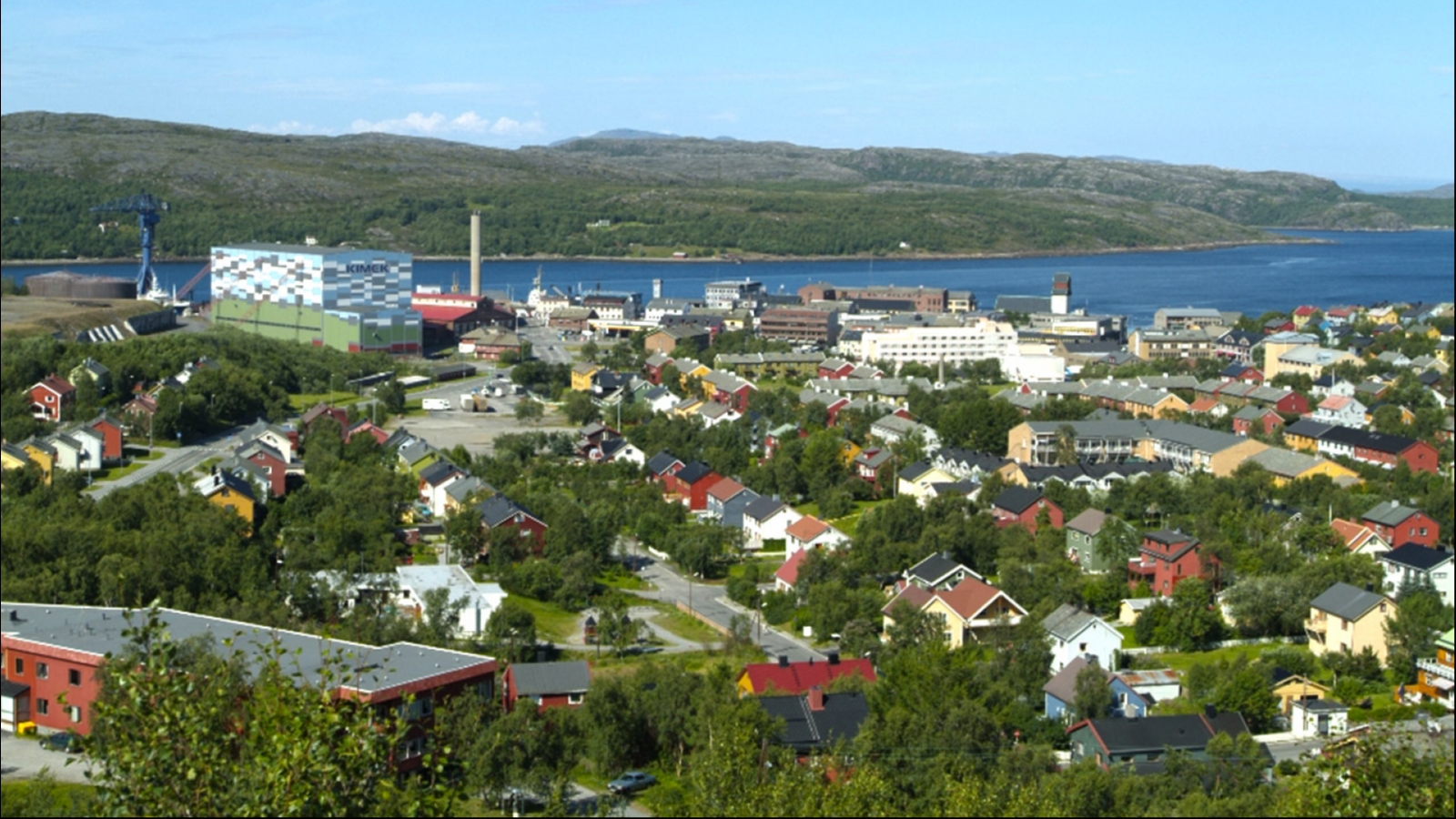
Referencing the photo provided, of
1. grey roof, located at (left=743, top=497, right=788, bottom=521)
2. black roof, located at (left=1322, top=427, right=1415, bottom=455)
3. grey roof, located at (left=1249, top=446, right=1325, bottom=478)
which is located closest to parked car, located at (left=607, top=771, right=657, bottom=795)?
grey roof, located at (left=743, top=497, right=788, bottom=521)

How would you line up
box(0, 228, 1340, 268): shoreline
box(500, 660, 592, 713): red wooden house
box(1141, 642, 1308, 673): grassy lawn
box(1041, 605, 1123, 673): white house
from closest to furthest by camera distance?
box(500, 660, 592, 713): red wooden house → box(1041, 605, 1123, 673): white house → box(1141, 642, 1308, 673): grassy lawn → box(0, 228, 1340, 268): shoreline

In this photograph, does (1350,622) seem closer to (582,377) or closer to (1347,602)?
(1347,602)

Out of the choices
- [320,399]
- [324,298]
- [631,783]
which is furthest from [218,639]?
[324,298]

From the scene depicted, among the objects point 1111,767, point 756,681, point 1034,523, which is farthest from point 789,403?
point 1111,767

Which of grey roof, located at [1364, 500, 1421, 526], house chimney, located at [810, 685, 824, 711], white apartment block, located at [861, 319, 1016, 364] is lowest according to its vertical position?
house chimney, located at [810, 685, 824, 711]

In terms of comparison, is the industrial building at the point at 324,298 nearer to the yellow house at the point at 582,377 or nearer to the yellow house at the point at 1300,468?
the yellow house at the point at 582,377

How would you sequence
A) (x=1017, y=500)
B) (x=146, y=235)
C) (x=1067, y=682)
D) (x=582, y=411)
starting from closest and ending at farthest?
(x=1067, y=682) → (x=1017, y=500) → (x=582, y=411) → (x=146, y=235)

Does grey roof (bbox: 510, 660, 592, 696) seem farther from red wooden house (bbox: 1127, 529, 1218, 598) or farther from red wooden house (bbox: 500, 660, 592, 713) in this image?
red wooden house (bbox: 1127, 529, 1218, 598)
